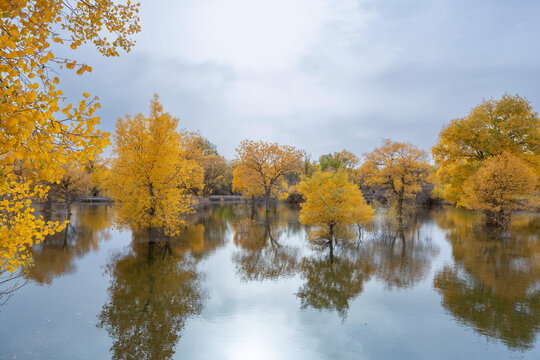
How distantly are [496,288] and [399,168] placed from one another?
2301cm

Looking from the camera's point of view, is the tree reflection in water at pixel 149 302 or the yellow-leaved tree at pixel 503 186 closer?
the tree reflection in water at pixel 149 302

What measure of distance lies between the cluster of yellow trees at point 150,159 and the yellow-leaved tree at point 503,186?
63mm

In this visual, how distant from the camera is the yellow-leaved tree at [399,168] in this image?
31656 mm

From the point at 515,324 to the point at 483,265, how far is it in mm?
6017

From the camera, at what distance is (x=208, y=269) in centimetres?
1250

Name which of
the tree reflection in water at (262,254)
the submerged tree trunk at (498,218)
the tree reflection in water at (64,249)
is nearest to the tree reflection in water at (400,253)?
the tree reflection in water at (262,254)

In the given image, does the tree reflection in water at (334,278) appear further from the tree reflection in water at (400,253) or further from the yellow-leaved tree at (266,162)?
the yellow-leaved tree at (266,162)

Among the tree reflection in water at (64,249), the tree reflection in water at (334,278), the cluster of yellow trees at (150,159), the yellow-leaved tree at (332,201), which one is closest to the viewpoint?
the cluster of yellow trees at (150,159)

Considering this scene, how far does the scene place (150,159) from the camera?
15609 mm

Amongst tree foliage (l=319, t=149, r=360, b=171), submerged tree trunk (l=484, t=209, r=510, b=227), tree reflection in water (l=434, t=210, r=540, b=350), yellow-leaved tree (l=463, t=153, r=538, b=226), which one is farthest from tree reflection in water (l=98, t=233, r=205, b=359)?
tree foliage (l=319, t=149, r=360, b=171)

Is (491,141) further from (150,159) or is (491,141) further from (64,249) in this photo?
(64,249)

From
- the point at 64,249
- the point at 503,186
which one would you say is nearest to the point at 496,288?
the point at 503,186

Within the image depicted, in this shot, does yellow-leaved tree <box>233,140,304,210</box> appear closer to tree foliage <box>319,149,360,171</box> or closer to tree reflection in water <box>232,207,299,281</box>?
tree reflection in water <box>232,207,299,281</box>

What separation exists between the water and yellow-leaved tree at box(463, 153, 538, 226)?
3.50 metres
